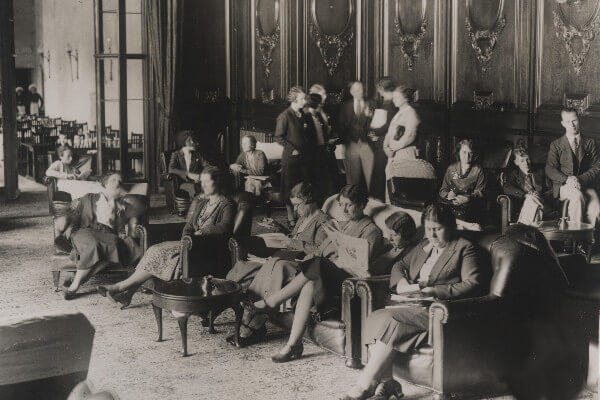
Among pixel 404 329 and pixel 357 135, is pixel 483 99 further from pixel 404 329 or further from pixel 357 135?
pixel 404 329

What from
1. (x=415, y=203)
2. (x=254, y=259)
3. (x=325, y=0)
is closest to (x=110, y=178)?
(x=254, y=259)

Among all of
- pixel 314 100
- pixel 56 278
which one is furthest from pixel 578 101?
pixel 56 278

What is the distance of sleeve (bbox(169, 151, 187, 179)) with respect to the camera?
407 inches

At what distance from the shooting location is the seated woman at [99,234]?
23.5ft

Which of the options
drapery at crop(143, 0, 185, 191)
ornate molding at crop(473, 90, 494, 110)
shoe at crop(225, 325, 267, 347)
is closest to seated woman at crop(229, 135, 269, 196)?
ornate molding at crop(473, 90, 494, 110)

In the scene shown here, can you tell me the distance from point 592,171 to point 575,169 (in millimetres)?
153

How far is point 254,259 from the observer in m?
6.38

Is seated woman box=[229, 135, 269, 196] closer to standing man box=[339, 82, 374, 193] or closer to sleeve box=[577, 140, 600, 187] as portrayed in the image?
standing man box=[339, 82, 374, 193]

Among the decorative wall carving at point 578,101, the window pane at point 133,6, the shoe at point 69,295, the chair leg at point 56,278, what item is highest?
the window pane at point 133,6

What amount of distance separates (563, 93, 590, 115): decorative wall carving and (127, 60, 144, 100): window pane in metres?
6.73

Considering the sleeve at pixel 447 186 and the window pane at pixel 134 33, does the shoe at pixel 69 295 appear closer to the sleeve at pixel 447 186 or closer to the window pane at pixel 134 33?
the sleeve at pixel 447 186

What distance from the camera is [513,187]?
802cm

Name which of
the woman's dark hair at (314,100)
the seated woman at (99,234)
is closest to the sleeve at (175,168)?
the woman's dark hair at (314,100)

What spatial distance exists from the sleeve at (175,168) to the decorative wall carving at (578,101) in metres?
4.42
